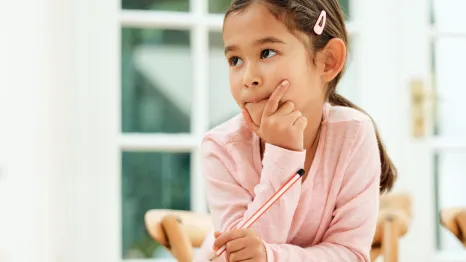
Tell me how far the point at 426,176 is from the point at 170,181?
2.46ft

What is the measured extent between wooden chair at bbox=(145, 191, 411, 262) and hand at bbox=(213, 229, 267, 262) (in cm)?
43

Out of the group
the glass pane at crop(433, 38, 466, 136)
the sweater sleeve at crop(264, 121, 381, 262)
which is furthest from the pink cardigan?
the glass pane at crop(433, 38, 466, 136)

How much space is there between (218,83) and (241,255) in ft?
4.59

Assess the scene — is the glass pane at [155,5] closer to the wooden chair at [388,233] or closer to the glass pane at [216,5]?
the glass pane at [216,5]

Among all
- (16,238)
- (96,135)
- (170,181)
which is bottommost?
(16,238)

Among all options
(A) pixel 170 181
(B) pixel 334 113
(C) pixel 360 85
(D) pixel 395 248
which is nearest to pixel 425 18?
(C) pixel 360 85

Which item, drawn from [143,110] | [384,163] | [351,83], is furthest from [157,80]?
[384,163]

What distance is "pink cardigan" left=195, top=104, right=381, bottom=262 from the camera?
2.63 ft

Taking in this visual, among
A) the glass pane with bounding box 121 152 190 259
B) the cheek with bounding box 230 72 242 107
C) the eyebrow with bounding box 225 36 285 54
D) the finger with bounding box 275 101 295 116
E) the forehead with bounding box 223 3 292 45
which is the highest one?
the forehead with bounding box 223 3 292 45

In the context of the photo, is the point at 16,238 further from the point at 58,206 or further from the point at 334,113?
the point at 334,113

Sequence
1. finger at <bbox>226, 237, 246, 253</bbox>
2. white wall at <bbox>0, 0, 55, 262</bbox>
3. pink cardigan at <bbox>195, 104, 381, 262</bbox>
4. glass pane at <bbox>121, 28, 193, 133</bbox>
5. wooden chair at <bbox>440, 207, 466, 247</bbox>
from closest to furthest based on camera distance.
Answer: finger at <bbox>226, 237, 246, 253</bbox> → pink cardigan at <bbox>195, 104, 381, 262</bbox> → wooden chair at <bbox>440, 207, 466, 247</bbox> → white wall at <bbox>0, 0, 55, 262</bbox> → glass pane at <bbox>121, 28, 193, 133</bbox>

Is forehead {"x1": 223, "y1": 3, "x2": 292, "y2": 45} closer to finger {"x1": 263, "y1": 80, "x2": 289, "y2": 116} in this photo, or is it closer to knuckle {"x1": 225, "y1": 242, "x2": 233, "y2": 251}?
finger {"x1": 263, "y1": 80, "x2": 289, "y2": 116}

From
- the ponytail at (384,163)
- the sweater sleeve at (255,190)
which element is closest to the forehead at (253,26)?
the sweater sleeve at (255,190)

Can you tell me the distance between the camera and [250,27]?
741 millimetres
